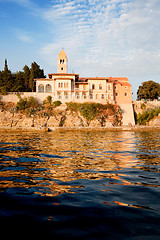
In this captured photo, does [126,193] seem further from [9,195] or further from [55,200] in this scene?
[9,195]

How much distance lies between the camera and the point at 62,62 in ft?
178

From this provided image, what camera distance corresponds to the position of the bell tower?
53.8 metres

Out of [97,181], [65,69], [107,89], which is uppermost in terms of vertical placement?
[65,69]

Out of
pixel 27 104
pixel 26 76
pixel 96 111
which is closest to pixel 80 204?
pixel 96 111

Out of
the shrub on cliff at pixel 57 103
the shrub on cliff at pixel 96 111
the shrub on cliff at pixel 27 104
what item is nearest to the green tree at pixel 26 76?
the shrub on cliff at pixel 27 104

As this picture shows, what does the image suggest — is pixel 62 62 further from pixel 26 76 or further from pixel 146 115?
pixel 146 115

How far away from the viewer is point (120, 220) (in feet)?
9.77

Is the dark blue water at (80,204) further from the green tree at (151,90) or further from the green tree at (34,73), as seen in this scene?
the green tree at (151,90)

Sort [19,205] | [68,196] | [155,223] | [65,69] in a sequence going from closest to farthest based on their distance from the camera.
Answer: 1. [155,223]
2. [19,205]
3. [68,196]
4. [65,69]

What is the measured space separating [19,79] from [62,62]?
527 inches

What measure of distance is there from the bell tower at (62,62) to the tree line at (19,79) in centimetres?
843

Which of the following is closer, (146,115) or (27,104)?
(27,104)

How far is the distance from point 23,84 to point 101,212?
5645 centimetres

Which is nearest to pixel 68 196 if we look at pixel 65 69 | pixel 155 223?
pixel 155 223
